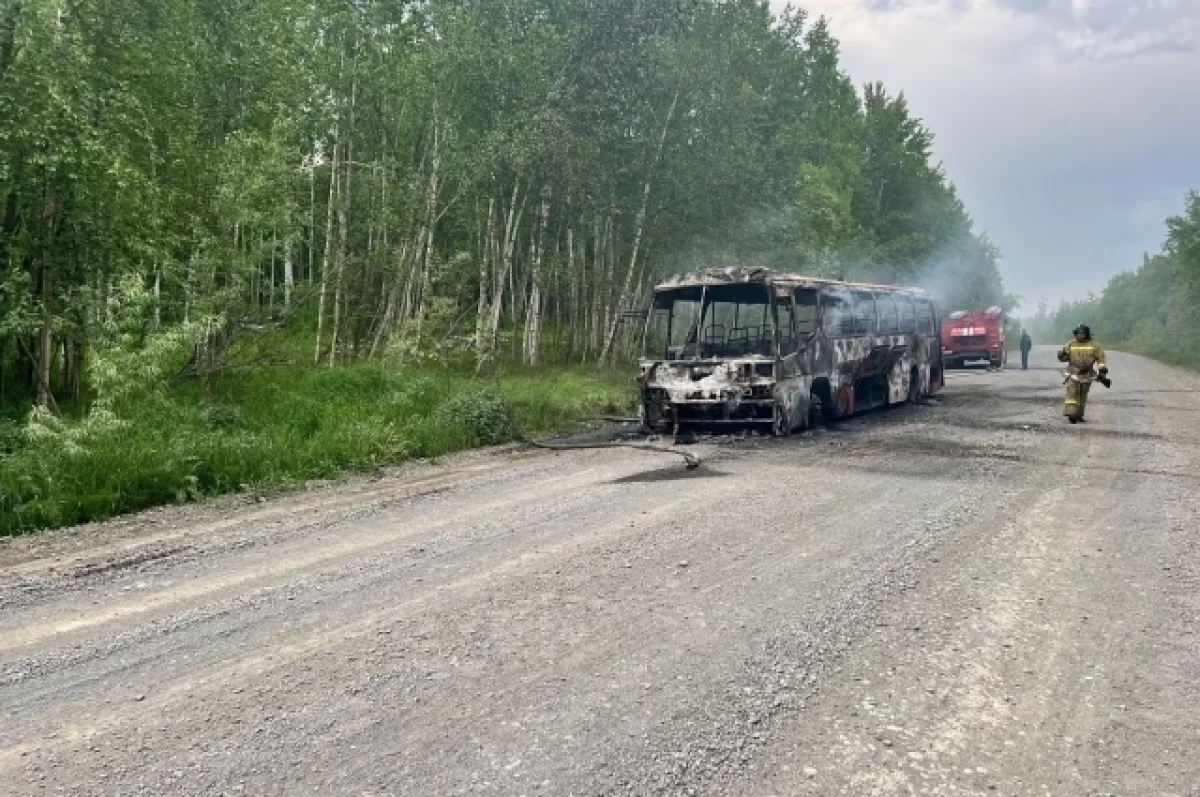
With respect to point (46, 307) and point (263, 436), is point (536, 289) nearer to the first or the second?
point (263, 436)

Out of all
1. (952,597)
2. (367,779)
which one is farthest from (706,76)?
(367,779)

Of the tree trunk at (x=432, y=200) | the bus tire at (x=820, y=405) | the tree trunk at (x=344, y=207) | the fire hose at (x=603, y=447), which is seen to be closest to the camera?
the fire hose at (x=603, y=447)

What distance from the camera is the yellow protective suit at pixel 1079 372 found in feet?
42.7

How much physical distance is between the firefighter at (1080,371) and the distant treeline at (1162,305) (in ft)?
88.2

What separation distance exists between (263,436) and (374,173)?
919 cm

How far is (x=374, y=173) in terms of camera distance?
56.0 ft

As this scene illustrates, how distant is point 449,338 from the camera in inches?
571

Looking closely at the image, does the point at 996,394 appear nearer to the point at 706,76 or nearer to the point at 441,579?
the point at 706,76

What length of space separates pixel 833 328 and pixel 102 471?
10.6 metres

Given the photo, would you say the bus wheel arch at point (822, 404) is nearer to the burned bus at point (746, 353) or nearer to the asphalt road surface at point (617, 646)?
the burned bus at point (746, 353)

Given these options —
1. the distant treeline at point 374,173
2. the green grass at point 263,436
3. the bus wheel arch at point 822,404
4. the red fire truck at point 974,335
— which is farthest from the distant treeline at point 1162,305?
the green grass at point 263,436

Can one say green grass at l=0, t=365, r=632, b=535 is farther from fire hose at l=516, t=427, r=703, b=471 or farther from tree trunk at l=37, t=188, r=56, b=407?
tree trunk at l=37, t=188, r=56, b=407

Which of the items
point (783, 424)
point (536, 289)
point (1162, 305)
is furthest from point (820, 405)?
point (1162, 305)

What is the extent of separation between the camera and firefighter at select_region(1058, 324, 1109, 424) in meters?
13.0
